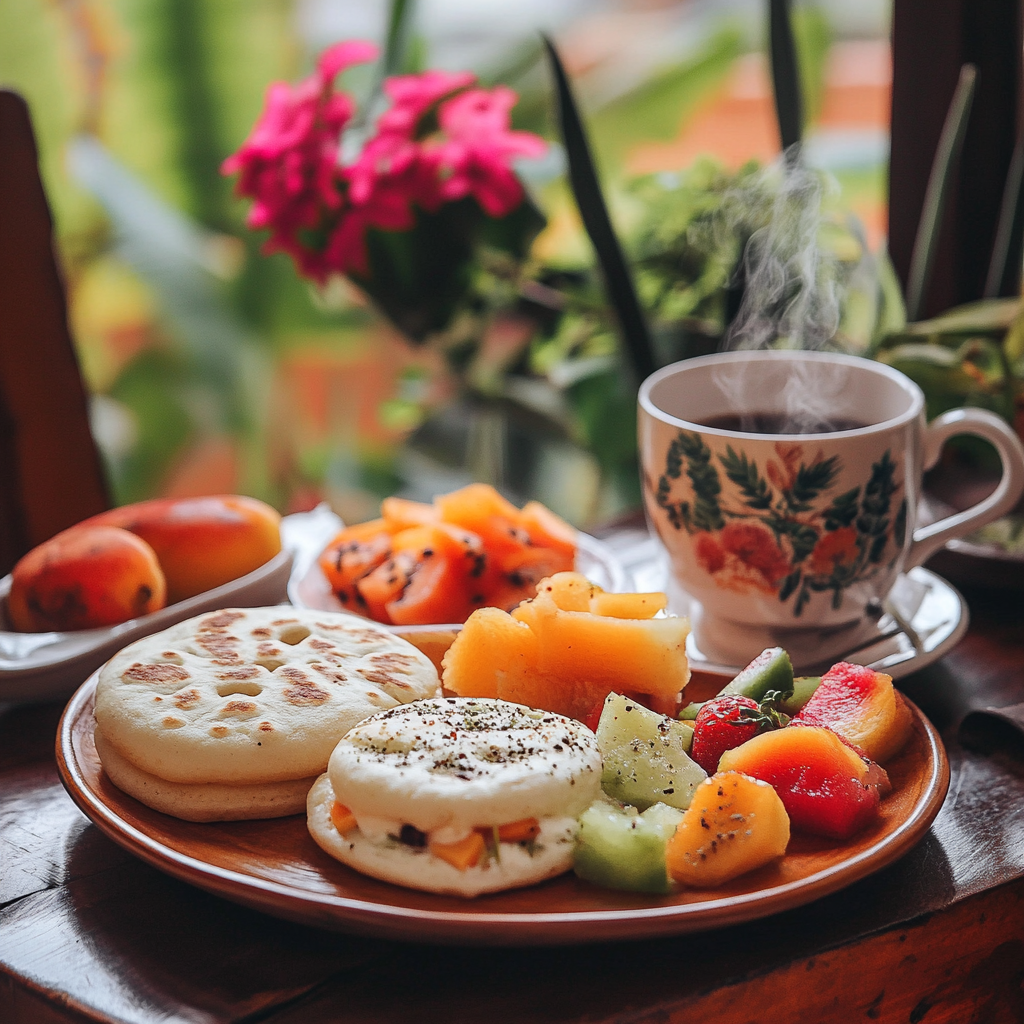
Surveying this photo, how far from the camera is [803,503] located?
106 cm

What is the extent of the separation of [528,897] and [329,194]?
1.29m

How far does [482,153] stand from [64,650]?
3.37 ft

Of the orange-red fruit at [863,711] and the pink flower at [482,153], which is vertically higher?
the pink flower at [482,153]

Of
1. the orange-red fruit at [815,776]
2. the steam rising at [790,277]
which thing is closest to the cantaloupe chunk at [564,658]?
the orange-red fruit at [815,776]

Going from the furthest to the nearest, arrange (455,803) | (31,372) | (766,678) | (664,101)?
1. (664,101)
2. (31,372)
3. (766,678)
4. (455,803)

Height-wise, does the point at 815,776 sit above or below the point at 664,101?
below

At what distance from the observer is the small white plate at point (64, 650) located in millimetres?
1043

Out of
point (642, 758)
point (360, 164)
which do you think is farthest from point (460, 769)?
point (360, 164)

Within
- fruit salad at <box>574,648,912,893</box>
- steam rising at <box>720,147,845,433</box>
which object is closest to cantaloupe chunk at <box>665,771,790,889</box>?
fruit salad at <box>574,648,912,893</box>

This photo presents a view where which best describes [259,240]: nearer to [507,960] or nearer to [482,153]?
[482,153]

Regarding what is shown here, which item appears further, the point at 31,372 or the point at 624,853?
the point at 31,372

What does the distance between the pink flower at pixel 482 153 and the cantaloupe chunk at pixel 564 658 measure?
1.03 m

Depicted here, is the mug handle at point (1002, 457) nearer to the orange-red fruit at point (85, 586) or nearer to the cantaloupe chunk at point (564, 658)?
the cantaloupe chunk at point (564, 658)

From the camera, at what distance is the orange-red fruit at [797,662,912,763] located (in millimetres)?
835
